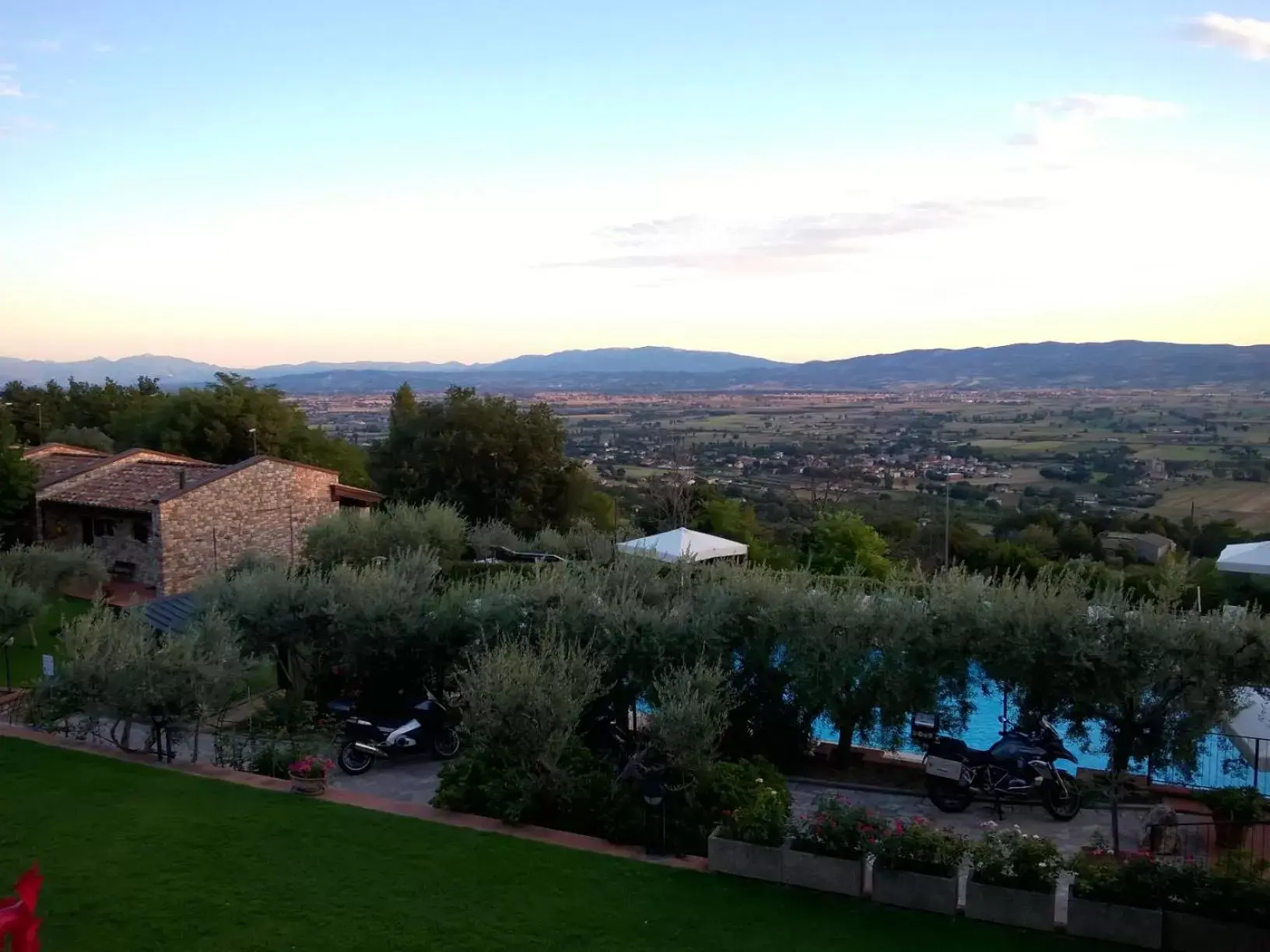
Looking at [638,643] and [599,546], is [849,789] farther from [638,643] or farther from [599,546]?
[599,546]

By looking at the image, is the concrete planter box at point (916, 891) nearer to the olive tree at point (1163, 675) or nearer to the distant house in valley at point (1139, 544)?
the olive tree at point (1163, 675)

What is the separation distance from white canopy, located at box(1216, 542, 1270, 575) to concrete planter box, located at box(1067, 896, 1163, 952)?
28.8 feet

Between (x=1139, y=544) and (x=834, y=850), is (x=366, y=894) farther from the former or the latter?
(x=1139, y=544)

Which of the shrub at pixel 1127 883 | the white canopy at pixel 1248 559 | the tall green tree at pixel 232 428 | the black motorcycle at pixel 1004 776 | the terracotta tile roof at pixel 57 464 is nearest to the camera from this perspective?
the shrub at pixel 1127 883

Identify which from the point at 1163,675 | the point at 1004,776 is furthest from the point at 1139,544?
the point at 1004,776

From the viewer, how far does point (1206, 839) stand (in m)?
9.03

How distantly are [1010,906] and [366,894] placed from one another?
200 inches

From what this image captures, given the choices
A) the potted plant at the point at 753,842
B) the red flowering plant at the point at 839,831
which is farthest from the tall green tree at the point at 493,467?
the red flowering plant at the point at 839,831

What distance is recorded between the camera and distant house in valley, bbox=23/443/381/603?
24344 mm

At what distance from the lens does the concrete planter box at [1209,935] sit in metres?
6.59

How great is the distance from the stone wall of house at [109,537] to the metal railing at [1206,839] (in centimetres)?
2298

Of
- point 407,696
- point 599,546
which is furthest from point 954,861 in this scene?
point 599,546

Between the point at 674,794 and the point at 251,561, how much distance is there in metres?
12.1

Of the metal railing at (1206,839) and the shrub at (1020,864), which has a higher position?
the shrub at (1020,864)
